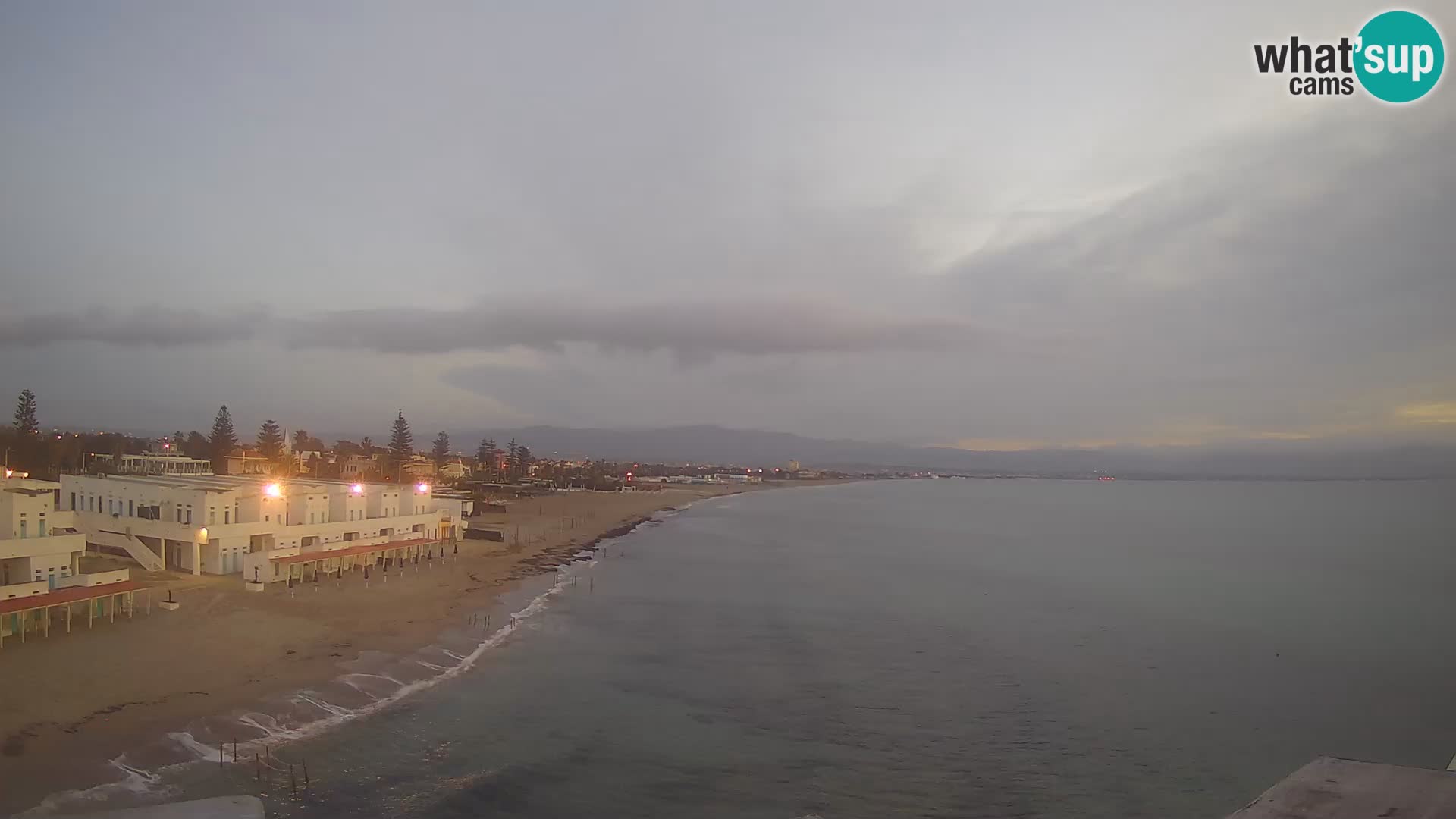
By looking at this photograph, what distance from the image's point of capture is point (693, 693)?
77.8 feet

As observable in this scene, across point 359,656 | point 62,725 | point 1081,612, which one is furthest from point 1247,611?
point 62,725

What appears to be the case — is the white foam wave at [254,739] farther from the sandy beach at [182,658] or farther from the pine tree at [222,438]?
the pine tree at [222,438]

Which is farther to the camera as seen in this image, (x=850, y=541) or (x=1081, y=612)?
(x=850, y=541)

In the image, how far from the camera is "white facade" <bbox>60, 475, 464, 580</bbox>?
3238cm

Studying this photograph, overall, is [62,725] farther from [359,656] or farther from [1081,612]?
[1081,612]

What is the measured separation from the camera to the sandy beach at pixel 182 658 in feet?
53.4

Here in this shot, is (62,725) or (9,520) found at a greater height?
(9,520)

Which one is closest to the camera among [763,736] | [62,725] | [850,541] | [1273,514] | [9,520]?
[62,725]

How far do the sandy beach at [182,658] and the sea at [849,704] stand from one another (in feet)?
3.43

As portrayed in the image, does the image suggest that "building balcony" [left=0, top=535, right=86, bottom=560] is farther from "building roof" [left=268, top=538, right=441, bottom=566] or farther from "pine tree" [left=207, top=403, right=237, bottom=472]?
"pine tree" [left=207, top=403, right=237, bottom=472]

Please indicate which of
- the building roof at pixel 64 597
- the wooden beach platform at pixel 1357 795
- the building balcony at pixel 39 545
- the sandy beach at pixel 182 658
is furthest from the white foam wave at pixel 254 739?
the wooden beach platform at pixel 1357 795

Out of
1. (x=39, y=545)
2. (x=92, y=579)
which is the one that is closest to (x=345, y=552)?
(x=92, y=579)

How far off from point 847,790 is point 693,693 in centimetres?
742

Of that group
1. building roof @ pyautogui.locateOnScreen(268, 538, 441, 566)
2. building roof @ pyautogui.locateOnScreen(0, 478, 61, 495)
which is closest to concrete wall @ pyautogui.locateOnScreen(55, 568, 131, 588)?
building roof @ pyautogui.locateOnScreen(268, 538, 441, 566)
